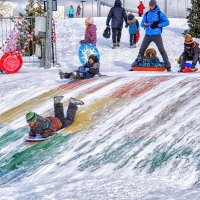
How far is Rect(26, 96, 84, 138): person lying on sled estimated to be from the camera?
6.99m

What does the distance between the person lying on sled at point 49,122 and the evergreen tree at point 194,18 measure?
1688 centimetres

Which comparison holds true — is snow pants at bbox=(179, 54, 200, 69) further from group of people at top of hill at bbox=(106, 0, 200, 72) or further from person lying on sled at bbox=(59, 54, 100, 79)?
person lying on sled at bbox=(59, 54, 100, 79)

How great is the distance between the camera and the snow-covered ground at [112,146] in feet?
16.3

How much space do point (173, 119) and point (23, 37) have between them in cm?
1427

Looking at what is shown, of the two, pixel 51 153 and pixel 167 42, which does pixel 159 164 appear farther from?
pixel 167 42

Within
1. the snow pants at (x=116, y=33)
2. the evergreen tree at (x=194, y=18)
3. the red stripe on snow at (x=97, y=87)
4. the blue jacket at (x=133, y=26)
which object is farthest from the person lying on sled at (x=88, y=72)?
the evergreen tree at (x=194, y=18)

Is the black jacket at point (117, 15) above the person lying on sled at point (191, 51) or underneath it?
above

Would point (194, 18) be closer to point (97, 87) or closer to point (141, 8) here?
point (141, 8)

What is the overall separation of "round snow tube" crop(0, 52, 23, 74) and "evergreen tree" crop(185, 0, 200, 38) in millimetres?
11706

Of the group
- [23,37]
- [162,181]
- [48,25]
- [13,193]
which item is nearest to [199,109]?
[162,181]

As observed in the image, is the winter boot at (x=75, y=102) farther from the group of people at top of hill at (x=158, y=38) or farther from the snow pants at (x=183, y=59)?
the snow pants at (x=183, y=59)

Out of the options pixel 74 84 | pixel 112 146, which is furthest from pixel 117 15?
pixel 112 146

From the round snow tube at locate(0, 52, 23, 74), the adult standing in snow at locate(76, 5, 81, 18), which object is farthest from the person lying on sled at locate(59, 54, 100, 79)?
the adult standing in snow at locate(76, 5, 81, 18)

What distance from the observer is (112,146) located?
20.3ft
